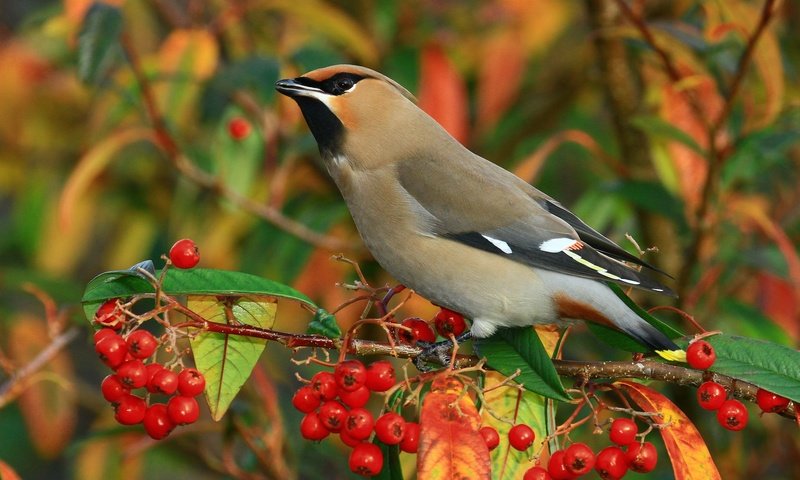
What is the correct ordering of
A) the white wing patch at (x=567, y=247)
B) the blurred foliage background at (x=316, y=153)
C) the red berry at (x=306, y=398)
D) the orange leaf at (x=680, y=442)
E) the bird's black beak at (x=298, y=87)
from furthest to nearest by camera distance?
the blurred foliage background at (x=316, y=153) → the bird's black beak at (x=298, y=87) → the white wing patch at (x=567, y=247) → the red berry at (x=306, y=398) → the orange leaf at (x=680, y=442)

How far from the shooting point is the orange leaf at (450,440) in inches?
69.7

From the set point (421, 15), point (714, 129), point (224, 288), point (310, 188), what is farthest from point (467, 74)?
point (224, 288)

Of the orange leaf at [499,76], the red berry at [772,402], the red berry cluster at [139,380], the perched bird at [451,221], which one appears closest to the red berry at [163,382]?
the red berry cluster at [139,380]

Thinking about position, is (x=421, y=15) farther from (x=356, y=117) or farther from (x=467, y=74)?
(x=356, y=117)

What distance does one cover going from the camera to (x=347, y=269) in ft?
12.0

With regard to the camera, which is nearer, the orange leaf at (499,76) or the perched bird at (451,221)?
the perched bird at (451,221)

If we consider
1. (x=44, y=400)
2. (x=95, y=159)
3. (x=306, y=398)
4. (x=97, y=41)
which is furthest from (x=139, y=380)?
(x=44, y=400)

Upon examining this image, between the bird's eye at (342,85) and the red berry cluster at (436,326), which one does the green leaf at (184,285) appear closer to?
the red berry cluster at (436,326)

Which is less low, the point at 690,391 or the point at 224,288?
the point at 224,288

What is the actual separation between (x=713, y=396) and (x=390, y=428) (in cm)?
55

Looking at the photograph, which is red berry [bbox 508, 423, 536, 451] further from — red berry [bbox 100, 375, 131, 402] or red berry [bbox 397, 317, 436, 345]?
red berry [bbox 100, 375, 131, 402]

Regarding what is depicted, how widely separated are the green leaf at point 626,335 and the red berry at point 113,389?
897 mm

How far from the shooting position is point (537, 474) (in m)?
1.88

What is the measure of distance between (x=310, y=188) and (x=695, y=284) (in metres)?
1.34
